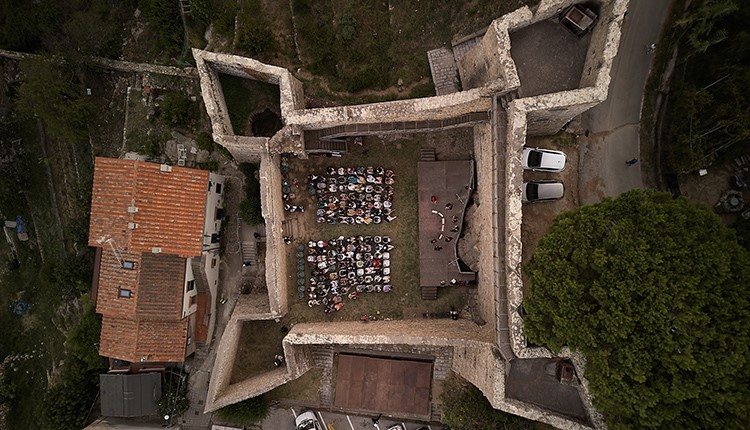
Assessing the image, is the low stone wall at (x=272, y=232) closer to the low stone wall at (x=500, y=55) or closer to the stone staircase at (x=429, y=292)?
the stone staircase at (x=429, y=292)

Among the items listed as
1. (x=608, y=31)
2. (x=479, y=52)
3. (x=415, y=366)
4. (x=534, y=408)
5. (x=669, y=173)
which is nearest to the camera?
(x=608, y=31)

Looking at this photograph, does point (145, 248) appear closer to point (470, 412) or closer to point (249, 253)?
point (249, 253)

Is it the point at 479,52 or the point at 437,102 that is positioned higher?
the point at 479,52

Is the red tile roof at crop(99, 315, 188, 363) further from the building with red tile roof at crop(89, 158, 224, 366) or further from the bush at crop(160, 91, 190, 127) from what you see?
the bush at crop(160, 91, 190, 127)

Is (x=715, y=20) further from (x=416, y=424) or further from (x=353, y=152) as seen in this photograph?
(x=416, y=424)

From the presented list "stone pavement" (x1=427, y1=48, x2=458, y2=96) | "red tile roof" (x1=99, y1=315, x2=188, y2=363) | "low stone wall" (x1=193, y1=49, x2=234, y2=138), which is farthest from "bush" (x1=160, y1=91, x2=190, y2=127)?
"stone pavement" (x1=427, y1=48, x2=458, y2=96)

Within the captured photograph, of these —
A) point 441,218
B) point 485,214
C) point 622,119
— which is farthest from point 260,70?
point 622,119

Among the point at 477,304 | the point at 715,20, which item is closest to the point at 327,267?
the point at 477,304
